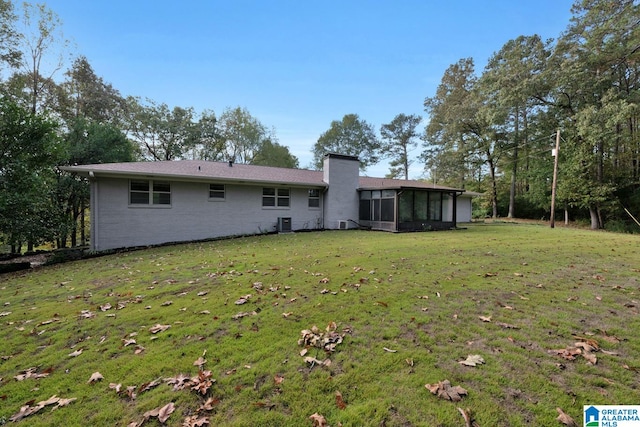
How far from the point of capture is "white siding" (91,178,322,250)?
1089 cm

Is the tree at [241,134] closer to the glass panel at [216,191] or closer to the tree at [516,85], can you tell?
the glass panel at [216,191]

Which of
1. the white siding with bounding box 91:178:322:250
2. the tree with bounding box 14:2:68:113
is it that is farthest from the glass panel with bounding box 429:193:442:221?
the tree with bounding box 14:2:68:113

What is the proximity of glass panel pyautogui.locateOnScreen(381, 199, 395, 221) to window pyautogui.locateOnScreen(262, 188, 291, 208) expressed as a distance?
202 inches

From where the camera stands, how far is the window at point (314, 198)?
1555 centimetres

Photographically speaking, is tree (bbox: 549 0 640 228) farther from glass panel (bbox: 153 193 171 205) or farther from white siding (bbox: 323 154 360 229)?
glass panel (bbox: 153 193 171 205)

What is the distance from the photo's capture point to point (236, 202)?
13.5m

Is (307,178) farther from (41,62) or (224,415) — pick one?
(41,62)

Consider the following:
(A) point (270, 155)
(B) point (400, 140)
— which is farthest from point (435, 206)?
(B) point (400, 140)

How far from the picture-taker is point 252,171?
49.2 feet

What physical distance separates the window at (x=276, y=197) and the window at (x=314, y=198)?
4.43 feet

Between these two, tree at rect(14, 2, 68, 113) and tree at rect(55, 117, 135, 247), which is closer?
tree at rect(55, 117, 135, 247)

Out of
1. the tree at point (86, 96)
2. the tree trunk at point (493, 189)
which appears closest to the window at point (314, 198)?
the tree at point (86, 96)

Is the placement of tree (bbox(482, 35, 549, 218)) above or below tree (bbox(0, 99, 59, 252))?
above

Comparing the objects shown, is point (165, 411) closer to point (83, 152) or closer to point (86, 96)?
point (83, 152)
